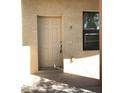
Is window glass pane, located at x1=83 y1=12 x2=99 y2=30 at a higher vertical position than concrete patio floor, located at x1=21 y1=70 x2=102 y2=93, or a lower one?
higher

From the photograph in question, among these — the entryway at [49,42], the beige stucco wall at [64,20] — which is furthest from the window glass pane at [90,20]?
the entryway at [49,42]

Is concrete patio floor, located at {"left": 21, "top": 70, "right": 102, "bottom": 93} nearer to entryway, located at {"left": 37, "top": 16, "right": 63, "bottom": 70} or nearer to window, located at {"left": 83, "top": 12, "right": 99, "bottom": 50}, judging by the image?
entryway, located at {"left": 37, "top": 16, "right": 63, "bottom": 70}

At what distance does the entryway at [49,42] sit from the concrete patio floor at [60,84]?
1.14m

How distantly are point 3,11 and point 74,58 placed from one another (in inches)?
293

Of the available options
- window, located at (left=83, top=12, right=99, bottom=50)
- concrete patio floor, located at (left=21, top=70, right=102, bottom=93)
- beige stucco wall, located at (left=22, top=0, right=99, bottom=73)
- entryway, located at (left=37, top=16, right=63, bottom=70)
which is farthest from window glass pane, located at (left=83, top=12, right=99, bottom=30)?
concrete patio floor, located at (left=21, top=70, right=102, bottom=93)

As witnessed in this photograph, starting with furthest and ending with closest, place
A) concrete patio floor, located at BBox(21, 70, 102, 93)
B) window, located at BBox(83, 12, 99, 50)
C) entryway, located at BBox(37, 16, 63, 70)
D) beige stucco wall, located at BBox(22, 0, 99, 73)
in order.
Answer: window, located at BBox(83, 12, 99, 50), entryway, located at BBox(37, 16, 63, 70), beige stucco wall, located at BBox(22, 0, 99, 73), concrete patio floor, located at BBox(21, 70, 102, 93)

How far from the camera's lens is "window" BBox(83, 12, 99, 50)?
10609mm

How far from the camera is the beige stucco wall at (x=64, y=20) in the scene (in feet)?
32.4

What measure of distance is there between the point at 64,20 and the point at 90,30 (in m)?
1.41

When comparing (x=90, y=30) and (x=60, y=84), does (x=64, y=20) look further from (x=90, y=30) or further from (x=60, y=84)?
(x=60, y=84)

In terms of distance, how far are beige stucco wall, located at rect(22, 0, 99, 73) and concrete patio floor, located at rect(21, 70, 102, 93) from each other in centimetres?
124

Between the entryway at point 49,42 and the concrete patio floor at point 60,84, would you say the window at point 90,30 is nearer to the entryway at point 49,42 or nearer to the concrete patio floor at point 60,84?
the entryway at point 49,42

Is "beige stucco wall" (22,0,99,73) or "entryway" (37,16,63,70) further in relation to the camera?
"entryway" (37,16,63,70)
